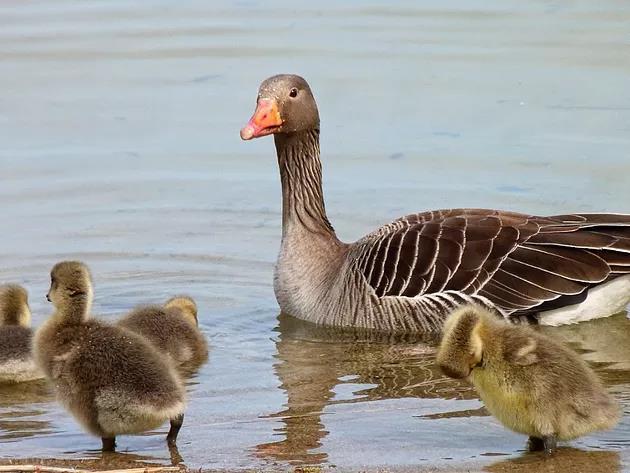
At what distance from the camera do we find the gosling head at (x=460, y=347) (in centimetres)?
777

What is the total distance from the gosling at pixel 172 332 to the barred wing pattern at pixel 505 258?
6.21ft

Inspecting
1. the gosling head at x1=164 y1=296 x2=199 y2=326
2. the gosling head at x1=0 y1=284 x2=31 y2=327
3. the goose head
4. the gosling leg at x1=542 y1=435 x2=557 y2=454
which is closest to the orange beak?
the goose head

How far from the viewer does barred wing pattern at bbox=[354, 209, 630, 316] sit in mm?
11648

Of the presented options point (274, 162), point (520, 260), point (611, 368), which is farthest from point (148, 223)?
point (611, 368)

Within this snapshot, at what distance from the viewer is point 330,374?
10734mm

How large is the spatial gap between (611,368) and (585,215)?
1.75 metres

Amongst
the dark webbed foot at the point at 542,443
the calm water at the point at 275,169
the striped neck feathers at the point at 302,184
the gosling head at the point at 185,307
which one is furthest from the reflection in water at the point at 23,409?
the striped neck feathers at the point at 302,184

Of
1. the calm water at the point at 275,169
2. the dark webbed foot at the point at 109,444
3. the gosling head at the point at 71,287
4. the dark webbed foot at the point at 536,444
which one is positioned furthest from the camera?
the calm water at the point at 275,169

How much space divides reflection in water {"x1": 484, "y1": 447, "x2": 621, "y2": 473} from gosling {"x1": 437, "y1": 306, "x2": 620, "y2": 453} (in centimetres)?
11

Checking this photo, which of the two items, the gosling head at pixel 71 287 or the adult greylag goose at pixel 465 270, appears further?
the adult greylag goose at pixel 465 270

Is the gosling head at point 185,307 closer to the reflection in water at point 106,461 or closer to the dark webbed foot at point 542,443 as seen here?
the reflection in water at point 106,461

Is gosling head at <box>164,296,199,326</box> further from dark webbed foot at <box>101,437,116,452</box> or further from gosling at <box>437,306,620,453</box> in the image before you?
gosling at <box>437,306,620,453</box>

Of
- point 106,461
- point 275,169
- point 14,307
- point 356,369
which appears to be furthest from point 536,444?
point 275,169

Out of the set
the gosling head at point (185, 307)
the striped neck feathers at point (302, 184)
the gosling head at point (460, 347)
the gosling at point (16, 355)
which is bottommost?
the gosling at point (16, 355)
